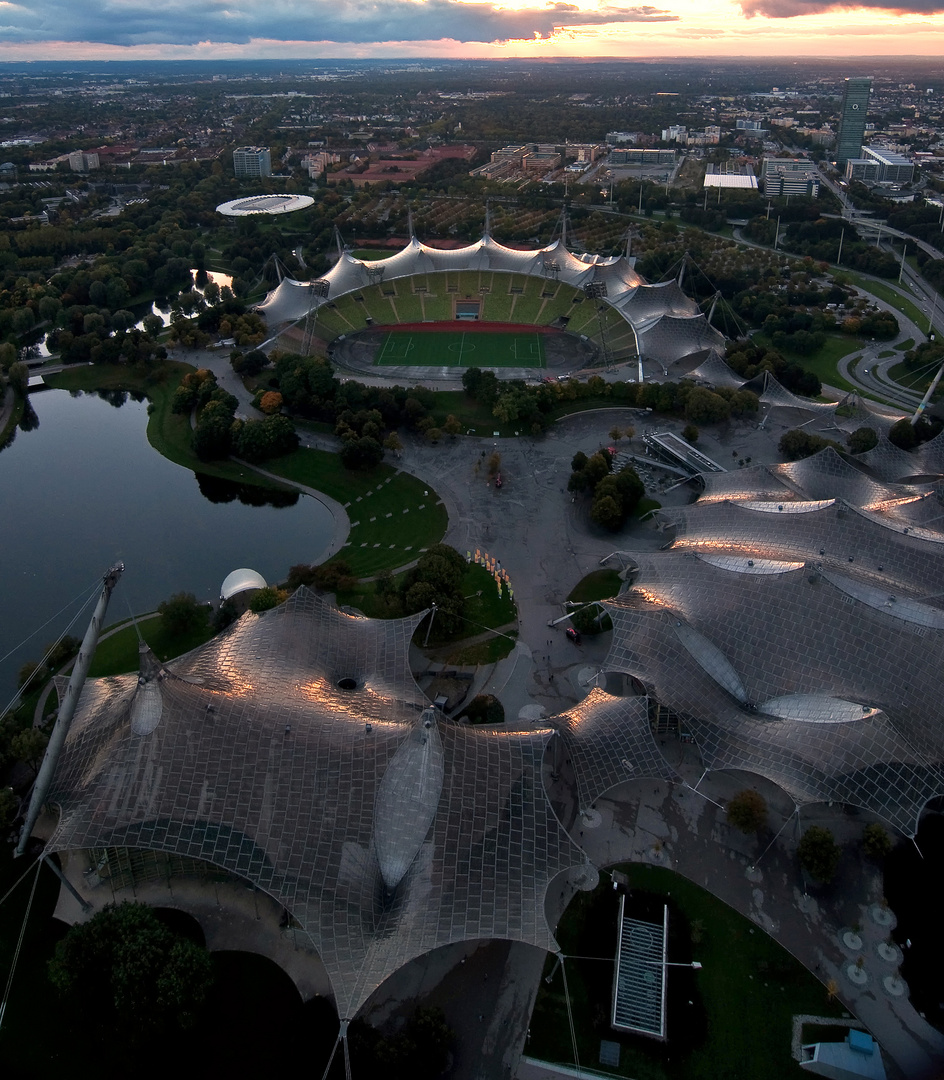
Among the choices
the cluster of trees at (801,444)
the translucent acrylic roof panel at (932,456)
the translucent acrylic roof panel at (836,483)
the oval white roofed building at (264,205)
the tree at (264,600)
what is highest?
the oval white roofed building at (264,205)

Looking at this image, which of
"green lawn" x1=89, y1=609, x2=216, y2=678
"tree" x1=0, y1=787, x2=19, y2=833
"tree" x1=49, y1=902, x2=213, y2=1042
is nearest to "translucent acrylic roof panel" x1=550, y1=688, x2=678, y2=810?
"tree" x1=49, y1=902, x2=213, y2=1042

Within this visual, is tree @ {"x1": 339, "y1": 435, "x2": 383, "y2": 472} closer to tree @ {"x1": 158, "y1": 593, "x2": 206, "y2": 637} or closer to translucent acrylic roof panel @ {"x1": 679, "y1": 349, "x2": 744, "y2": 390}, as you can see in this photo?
tree @ {"x1": 158, "y1": 593, "x2": 206, "y2": 637}

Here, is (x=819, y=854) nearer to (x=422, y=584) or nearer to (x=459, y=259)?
(x=422, y=584)

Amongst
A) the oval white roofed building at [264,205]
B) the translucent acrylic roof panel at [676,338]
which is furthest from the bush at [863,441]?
the oval white roofed building at [264,205]

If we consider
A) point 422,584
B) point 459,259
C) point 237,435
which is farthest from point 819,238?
point 422,584

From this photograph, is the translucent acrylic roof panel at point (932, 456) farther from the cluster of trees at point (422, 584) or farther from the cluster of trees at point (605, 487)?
the cluster of trees at point (422, 584)

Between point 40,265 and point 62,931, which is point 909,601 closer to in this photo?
point 62,931
